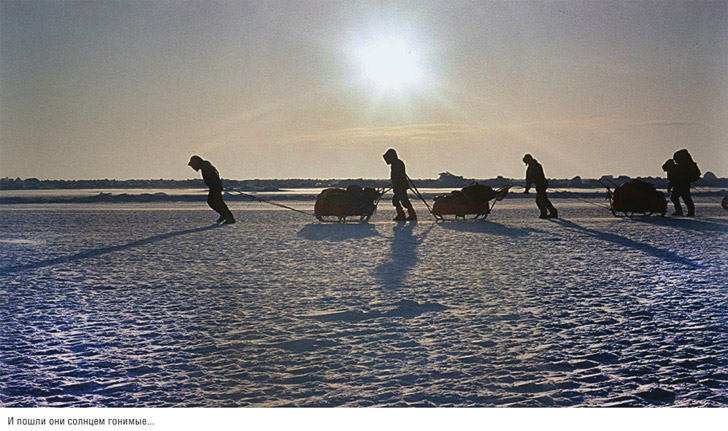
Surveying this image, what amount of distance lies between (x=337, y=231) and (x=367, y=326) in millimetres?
10098

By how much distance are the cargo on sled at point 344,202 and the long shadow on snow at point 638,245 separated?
5.40 metres

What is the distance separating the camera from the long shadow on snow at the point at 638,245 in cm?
972

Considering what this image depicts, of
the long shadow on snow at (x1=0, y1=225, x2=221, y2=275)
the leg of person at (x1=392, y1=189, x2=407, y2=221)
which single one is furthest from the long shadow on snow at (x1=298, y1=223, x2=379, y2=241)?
the long shadow on snow at (x1=0, y1=225, x2=221, y2=275)

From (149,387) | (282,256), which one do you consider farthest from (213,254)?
(149,387)

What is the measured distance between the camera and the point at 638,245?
12031mm

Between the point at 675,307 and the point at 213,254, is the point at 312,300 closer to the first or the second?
the point at 675,307

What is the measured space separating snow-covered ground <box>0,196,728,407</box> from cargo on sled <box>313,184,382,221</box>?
675cm

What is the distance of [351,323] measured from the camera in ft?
18.8

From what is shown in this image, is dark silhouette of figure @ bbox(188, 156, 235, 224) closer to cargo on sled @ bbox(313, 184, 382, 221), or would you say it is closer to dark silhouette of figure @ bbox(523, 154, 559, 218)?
cargo on sled @ bbox(313, 184, 382, 221)

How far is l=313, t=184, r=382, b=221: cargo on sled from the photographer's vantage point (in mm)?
18453

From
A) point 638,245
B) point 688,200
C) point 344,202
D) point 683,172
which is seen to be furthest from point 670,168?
point 344,202

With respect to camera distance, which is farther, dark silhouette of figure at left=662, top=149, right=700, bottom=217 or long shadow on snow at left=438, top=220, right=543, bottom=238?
dark silhouette of figure at left=662, top=149, right=700, bottom=217

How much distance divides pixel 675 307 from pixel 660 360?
6.77ft

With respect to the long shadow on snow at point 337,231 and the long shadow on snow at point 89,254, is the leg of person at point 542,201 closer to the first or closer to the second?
the long shadow on snow at point 337,231
